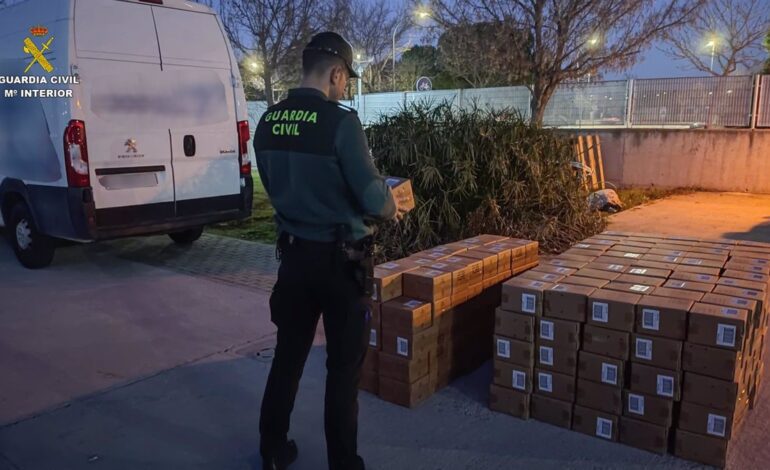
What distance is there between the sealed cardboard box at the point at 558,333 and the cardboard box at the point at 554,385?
167 millimetres

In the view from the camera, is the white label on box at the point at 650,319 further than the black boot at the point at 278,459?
Yes

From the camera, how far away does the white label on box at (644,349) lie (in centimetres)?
298

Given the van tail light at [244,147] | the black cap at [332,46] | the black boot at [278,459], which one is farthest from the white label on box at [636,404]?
the van tail light at [244,147]

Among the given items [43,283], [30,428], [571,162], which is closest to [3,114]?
[43,283]

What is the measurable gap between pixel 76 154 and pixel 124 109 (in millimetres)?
652

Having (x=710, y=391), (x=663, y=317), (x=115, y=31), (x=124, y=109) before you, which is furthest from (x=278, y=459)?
(x=115, y=31)

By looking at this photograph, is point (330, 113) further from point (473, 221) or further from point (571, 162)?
point (571, 162)

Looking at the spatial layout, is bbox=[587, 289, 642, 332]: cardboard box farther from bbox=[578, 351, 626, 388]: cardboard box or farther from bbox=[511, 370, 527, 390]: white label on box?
bbox=[511, 370, 527, 390]: white label on box

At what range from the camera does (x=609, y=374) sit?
3.09 meters

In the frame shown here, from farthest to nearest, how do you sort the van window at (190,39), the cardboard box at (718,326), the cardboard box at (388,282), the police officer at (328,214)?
the van window at (190,39)
the cardboard box at (388,282)
the cardboard box at (718,326)
the police officer at (328,214)

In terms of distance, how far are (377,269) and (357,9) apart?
3202cm

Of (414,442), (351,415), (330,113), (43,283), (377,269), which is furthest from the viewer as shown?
(43,283)

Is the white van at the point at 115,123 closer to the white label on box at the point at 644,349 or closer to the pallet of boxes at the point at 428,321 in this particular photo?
the pallet of boxes at the point at 428,321

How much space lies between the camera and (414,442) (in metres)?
3.16
